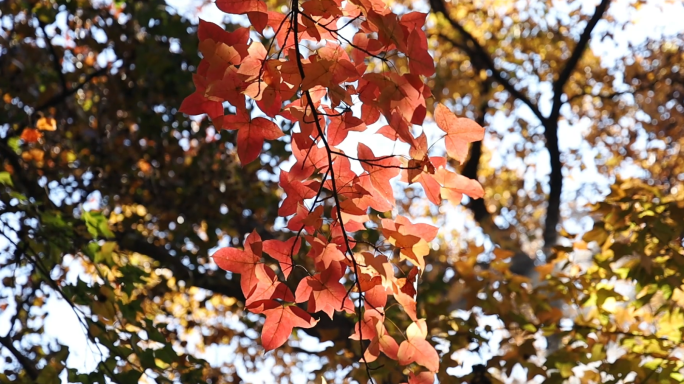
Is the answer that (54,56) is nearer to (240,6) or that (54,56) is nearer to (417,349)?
(240,6)

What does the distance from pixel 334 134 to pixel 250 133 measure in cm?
19

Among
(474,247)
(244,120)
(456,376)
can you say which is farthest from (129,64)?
(244,120)

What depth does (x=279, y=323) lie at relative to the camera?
147 centimetres

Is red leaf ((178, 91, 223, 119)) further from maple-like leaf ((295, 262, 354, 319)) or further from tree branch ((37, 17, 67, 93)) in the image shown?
tree branch ((37, 17, 67, 93))

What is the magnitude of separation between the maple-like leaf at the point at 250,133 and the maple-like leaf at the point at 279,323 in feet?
1.19

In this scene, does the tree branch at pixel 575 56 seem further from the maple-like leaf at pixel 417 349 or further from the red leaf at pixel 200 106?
the red leaf at pixel 200 106

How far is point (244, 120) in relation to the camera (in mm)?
1383

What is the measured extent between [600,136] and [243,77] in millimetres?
9537

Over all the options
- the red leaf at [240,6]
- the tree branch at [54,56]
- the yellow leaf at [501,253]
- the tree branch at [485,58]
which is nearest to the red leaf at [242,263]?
the red leaf at [240,6]

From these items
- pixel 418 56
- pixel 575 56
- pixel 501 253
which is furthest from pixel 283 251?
pixel 575 56

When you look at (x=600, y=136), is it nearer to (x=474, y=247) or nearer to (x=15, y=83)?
(x=474, y=247)

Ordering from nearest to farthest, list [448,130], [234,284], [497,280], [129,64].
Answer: [448,130] → [497,280] → [234,284] → [129,64]

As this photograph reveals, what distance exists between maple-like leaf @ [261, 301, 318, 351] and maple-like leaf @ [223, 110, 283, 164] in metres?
0.36

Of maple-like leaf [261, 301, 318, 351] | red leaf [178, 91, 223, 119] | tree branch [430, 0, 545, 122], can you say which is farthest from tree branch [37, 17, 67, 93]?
maple-like leaf [261, 301, 318, 351]
